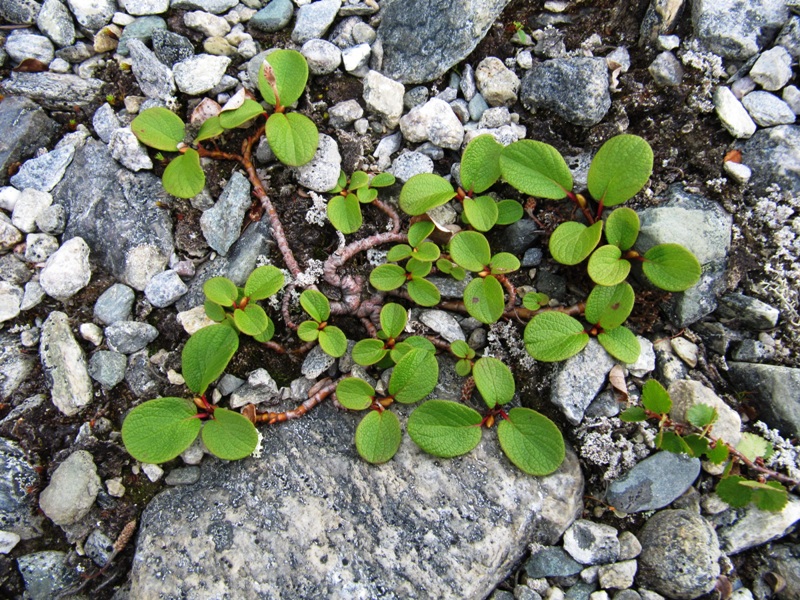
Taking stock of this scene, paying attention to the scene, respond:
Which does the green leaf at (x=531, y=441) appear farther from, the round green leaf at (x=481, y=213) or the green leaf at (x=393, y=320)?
the round green leaf at (x=481, y=213)

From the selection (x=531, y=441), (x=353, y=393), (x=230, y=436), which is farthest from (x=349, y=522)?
(x=531, y=441)

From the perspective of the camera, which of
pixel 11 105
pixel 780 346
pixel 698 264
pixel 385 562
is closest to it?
pixel 385 562

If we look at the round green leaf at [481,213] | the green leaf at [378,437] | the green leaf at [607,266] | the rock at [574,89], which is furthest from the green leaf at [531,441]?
the rock at [574,89]

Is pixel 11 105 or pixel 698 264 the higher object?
pixel 698 264

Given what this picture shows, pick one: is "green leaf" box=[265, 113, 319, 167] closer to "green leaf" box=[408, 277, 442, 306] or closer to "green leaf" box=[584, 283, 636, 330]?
"green leaf" box=[408, 277, 442, 306]

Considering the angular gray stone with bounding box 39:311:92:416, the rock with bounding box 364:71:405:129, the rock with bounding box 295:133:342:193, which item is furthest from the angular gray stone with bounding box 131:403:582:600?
the rock with bounding box 364:71:405:129

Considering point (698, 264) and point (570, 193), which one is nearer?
point (698, 264)

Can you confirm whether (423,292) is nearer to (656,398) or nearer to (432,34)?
(656,398)

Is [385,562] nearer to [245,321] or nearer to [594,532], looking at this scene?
[594,532]

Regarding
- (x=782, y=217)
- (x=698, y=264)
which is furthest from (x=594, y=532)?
(x=782, y=217)
